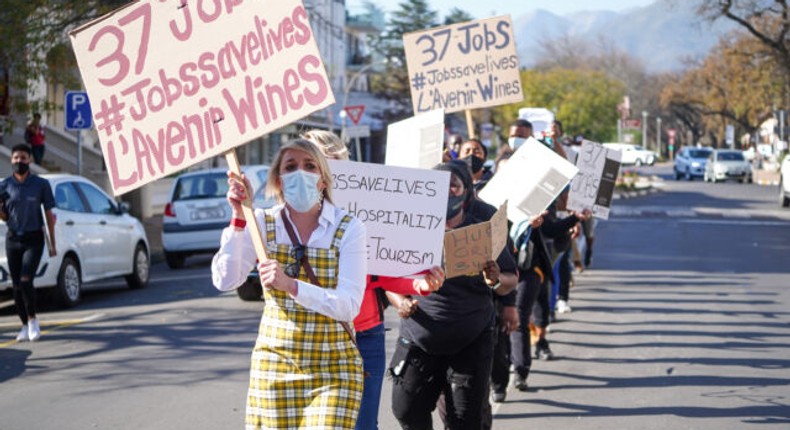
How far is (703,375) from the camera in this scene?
957 cm

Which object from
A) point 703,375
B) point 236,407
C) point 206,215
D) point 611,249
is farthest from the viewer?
point 611,249

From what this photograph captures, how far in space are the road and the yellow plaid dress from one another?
11.2 feet

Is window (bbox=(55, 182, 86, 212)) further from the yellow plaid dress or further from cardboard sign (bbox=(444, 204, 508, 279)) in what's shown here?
the yellow plaid dress

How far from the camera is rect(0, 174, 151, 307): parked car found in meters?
13.9

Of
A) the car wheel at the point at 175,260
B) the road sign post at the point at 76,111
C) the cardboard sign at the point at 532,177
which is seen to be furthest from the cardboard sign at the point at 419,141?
the road sign post at the point at 76,111

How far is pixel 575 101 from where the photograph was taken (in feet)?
225

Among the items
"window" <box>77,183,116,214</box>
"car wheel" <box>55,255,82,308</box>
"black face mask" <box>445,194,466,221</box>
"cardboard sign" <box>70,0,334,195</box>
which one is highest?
"cardboard sign" <box>70,0,334,195</box>

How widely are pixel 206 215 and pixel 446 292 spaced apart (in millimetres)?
13642

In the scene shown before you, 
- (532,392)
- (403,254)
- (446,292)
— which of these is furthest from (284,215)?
(532,392)

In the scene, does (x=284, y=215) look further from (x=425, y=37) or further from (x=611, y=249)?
(x=611, y=249)

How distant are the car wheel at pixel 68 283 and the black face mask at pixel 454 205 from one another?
891 centimetres

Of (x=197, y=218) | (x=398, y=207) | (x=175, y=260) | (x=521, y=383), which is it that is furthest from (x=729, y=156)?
(x=398, y=207)

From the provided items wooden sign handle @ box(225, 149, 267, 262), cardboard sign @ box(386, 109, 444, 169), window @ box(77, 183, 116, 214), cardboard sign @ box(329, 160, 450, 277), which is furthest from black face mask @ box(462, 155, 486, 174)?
window @ box(77, 183, 116, 214)

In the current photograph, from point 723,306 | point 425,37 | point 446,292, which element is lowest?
point 723,306
